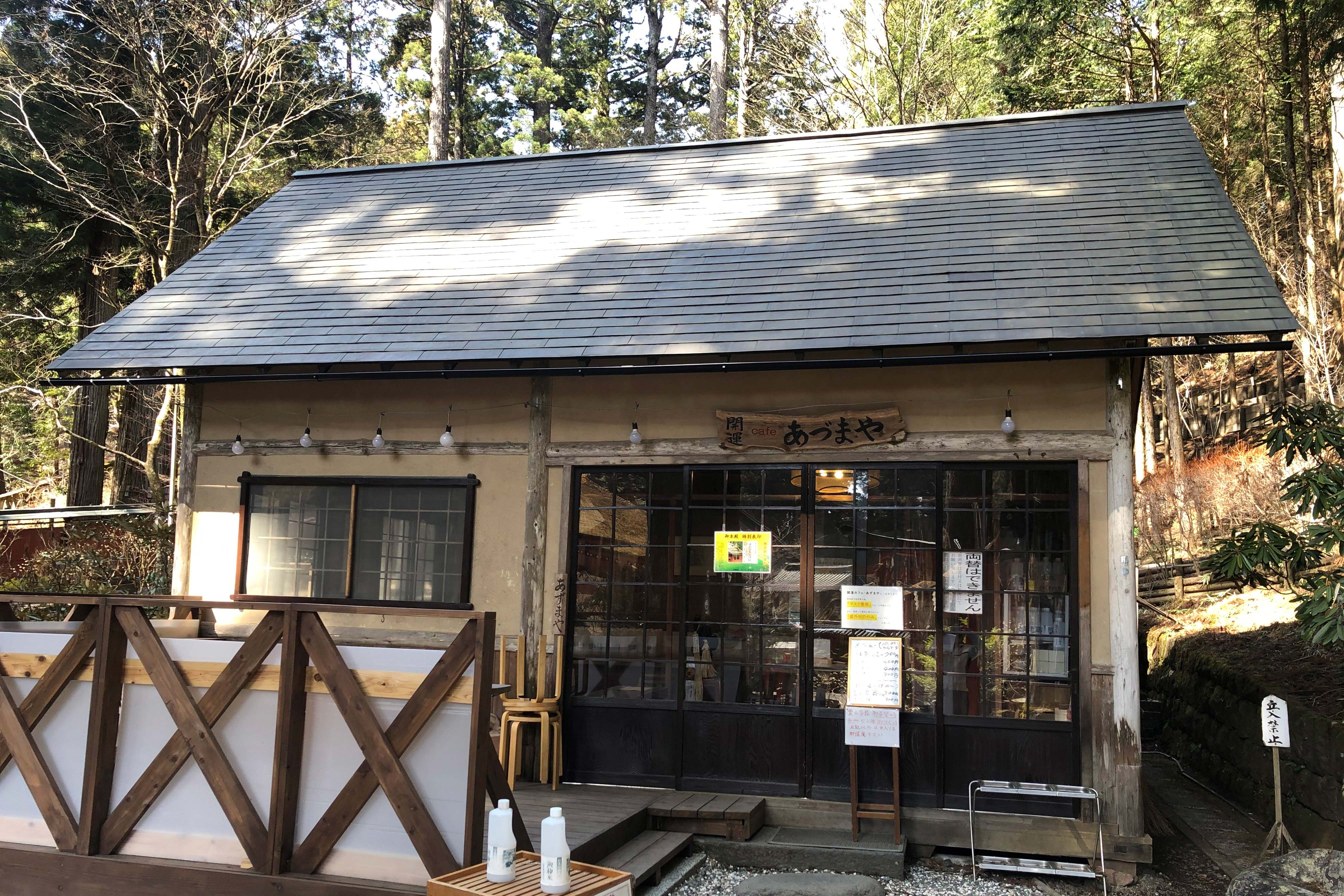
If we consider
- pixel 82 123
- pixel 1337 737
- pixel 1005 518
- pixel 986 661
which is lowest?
pixel 1337 737

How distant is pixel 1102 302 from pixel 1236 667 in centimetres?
420

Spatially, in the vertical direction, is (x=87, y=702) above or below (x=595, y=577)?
below

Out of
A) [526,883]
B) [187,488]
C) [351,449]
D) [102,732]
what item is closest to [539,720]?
[351,449]

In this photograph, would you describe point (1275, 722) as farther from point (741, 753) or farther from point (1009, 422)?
point (741, 753)

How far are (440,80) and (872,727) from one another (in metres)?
14.3

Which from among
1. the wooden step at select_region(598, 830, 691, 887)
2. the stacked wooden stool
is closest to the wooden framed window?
the stacked wooden stool

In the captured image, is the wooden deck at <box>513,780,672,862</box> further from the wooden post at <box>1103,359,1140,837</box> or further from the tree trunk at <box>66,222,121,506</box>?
the tree trunk at <box>66,222,121,506</box>

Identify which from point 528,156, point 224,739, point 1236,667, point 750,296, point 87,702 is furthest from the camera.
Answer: point 528,156

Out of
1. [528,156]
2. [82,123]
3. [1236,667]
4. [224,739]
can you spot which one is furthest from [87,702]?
[82,123]

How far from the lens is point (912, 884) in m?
5.43

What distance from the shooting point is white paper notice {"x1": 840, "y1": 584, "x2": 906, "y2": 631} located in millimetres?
6152

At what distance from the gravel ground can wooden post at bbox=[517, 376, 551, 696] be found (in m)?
1.81

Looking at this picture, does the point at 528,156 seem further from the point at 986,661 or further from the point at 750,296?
the point at 986,661

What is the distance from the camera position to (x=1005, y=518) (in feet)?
20.0
